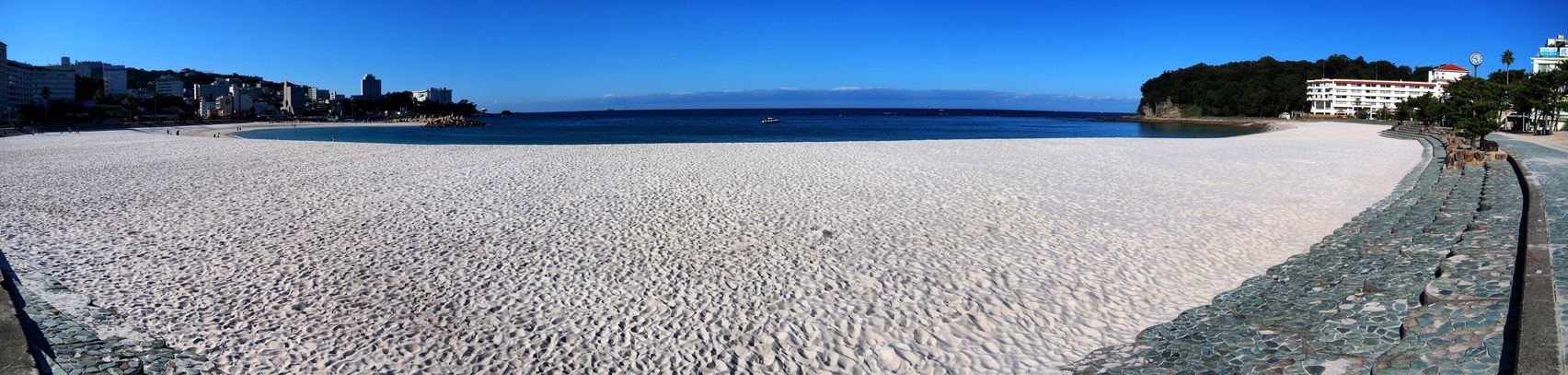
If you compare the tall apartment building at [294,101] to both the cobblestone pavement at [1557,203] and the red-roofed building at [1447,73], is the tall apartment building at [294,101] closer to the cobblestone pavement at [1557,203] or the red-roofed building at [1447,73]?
the cobblestone pavement at [1557,203]

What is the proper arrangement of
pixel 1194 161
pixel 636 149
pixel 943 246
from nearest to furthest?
pixel 943 246 < pixel 1194 161 < pixel 636 149

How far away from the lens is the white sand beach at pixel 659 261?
4.02m

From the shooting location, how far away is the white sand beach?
13.2ft

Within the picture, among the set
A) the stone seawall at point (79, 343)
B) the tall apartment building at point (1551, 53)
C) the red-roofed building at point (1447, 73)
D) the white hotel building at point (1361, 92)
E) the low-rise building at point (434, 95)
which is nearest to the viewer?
the stone seawall at point (79, 343)

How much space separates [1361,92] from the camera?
89.1 meters

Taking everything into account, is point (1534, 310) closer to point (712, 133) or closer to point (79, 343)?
point (79, 343)

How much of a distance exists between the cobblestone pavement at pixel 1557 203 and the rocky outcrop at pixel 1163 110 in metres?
97.3

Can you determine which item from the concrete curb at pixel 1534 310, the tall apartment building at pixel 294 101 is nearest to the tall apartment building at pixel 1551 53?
the concrete curb at pixel 1534 310

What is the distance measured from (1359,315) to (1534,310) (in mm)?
720

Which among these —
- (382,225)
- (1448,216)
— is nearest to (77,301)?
(382,225)

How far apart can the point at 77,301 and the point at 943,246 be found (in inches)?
229

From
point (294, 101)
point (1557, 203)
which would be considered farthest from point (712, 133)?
point (294, 101)

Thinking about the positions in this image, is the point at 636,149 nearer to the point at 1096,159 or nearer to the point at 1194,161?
the point at 1096,159

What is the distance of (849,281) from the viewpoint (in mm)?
5320
